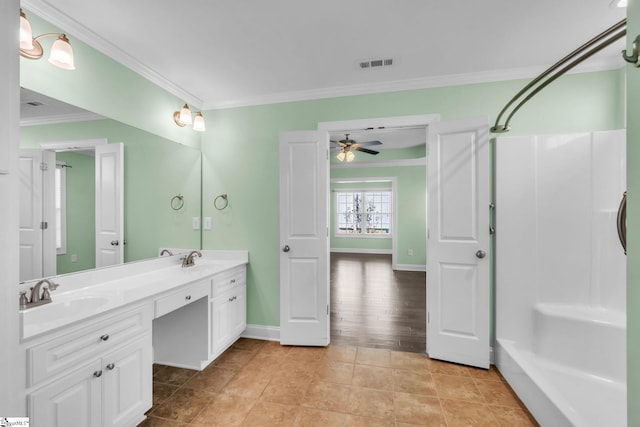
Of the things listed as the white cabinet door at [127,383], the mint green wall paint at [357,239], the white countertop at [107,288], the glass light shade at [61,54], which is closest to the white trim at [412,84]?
the glass light shade at [61,54]

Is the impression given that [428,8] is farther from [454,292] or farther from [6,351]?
[6,351]

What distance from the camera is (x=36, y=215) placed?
158 cm

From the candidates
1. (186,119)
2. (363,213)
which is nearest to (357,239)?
(363,213)

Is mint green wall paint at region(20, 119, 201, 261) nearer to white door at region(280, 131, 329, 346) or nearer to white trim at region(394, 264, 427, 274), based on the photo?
white door at region(280, 131, 329, 346)

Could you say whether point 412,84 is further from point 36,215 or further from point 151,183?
point 36,215

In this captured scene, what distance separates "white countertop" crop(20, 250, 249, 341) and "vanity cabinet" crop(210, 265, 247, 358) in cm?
11

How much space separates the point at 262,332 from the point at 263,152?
1.92 m

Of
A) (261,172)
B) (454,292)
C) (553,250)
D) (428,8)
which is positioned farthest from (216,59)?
(553,250)

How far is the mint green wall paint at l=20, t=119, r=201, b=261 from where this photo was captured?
2.03 m

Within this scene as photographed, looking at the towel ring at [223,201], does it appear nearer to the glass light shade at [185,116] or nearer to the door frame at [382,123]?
the glass light shade at [185,116]

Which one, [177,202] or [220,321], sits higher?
[177,202]

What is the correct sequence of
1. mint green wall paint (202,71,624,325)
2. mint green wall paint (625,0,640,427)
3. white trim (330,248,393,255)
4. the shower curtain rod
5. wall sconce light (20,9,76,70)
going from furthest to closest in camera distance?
white trim (330,248,393,255) → mint green wall paint (202,71,624,325) → wall sconce light (20,9,76,70) → the shower curtain rod → mint green wall paint (625,0,640,427)

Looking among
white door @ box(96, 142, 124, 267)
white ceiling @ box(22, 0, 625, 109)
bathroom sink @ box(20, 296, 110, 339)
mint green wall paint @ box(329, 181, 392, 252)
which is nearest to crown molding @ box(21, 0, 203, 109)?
white ceiling @ box(22, 0, 625, 109)

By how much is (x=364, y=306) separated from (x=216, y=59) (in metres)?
3.38
